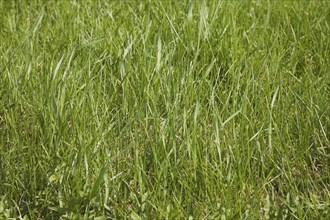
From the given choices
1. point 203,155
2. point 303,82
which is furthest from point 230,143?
point 303,82

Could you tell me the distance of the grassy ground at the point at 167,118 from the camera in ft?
8.41

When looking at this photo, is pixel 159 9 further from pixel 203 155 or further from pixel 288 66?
pixel 203 155

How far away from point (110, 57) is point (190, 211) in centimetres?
102

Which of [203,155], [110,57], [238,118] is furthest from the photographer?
[110,57]

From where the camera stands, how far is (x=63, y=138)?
8.96 ft

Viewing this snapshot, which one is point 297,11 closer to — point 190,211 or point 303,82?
point 303,82

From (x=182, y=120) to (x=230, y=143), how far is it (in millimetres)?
216

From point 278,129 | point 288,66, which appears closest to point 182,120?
point 278,129

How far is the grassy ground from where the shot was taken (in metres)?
2.56

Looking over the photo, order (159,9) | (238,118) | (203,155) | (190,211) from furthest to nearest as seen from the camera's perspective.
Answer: (159,9), (238,118), (203,155), (190,211)

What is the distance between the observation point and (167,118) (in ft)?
9.04

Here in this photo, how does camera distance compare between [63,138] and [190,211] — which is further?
[63,138]

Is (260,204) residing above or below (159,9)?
below

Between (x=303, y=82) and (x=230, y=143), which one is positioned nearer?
(x=230, y=143)
